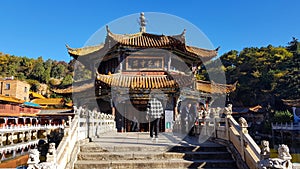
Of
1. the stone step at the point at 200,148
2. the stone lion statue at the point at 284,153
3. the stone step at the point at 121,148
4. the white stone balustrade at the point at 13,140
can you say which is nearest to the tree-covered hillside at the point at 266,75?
the white stone balustrade at the point at 13,140

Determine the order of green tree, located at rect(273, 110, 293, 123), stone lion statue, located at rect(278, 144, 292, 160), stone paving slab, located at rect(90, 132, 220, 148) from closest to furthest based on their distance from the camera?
stone lion statue, located at rect(278, 144, 292, 160)
stone paving slab, located at rect(90, 132, 220, 148)
green tree, located at rect(273, 110, 293, 123)

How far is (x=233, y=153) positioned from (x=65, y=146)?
4.08 m

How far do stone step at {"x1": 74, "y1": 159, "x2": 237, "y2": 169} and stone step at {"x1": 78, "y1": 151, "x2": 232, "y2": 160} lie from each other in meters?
0.18

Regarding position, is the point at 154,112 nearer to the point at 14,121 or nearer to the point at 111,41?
the point at 111,41

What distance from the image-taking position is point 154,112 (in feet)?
32.0

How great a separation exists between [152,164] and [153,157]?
1.30ft

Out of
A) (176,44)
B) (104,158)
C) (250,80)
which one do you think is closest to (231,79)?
(250,80)

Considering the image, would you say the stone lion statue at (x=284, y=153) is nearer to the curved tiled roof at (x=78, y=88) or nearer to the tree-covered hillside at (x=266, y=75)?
the curved tiled roof at (x=78, y=88)

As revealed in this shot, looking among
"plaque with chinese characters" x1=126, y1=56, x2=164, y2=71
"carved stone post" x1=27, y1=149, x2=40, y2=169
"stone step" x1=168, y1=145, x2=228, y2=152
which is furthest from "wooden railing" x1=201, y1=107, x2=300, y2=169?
"plaque with chinese characters" x1=126, y1=56, x2=164, y2=71

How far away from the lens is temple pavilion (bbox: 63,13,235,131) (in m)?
15.1

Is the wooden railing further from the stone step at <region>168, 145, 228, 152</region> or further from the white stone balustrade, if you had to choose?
the white stone balustrade

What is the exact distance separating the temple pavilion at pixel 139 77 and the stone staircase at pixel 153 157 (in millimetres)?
7934

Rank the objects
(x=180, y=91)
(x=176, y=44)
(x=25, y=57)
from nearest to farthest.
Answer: (x=180, y=91)
(x=176, y=44)
(x=25, y=57)

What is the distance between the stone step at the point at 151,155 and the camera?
619cm
